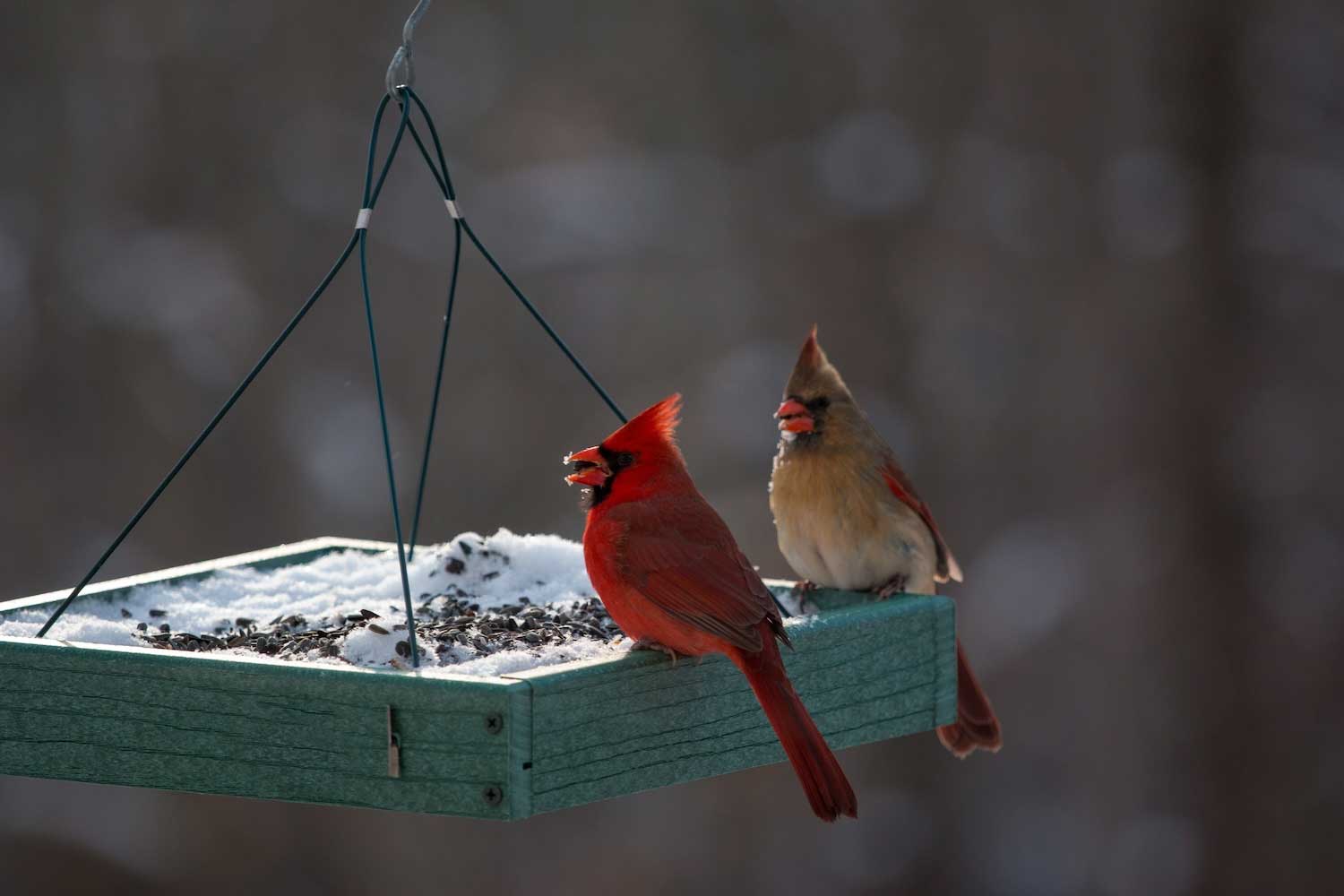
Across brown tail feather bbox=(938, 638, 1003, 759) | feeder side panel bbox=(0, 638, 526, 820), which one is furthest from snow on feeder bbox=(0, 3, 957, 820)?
brown tail feather bbox=(938, 638, 1003, 759)

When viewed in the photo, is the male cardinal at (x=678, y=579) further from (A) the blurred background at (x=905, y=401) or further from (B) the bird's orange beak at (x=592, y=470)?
(A) the blurred background at (x=905, y=401)

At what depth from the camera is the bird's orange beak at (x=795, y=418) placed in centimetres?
420

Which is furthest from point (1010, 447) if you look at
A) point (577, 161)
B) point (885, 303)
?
point (577, 161)

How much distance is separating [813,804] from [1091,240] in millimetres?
4308

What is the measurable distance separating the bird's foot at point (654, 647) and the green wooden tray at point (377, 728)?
0.04 ft

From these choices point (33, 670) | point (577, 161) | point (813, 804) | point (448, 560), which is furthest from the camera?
point (577, 161)

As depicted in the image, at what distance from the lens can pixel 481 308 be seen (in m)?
6.87

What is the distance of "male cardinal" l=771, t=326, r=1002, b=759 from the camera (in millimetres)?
4078

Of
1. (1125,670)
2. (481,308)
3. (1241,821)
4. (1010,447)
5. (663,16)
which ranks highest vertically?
(663,16)

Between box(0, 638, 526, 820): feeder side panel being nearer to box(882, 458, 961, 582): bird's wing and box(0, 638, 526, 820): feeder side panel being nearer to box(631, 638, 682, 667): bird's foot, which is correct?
box(631, 638, 682, 667): bird's foot

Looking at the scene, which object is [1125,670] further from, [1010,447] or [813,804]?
[813,804]

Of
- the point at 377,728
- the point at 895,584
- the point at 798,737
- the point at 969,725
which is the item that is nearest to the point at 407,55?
the point at 377,728

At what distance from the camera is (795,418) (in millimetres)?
4230

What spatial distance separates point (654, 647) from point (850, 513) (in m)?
1.31
